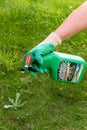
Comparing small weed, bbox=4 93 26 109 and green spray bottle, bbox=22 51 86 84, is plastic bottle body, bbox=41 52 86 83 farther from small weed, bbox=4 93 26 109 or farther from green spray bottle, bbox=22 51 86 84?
small weed, bbox=4 93 26 109

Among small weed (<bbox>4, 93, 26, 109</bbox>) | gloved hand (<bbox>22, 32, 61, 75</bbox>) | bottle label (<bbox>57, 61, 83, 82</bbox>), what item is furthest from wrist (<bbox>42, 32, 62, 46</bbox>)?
small weed (<bbox>4, 93, 26, 109</bbox>)

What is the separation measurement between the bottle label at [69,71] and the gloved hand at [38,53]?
6.6 inches

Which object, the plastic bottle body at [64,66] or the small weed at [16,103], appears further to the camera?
the small weed at [16,103]

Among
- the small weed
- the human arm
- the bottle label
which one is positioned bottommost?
the small weed

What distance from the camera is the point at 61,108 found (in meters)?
2.96

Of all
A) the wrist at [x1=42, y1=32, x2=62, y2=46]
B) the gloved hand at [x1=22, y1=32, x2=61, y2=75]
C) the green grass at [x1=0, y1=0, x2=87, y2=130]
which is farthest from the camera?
the green grass at [x1=0, y1=0, x2=87, y2=130]

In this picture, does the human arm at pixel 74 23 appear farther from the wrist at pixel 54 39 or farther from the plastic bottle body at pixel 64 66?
the plastic bottle body at pixel 64 66

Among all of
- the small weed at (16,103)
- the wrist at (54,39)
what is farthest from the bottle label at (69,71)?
the small weed at (16,103)

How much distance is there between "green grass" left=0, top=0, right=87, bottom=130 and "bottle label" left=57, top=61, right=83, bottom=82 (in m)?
0.26

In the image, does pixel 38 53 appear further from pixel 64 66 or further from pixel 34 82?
pixel 34 82

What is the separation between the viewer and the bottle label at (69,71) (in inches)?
110

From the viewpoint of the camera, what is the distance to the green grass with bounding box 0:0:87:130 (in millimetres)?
2793

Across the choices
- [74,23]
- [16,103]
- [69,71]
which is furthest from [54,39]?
[16,103]

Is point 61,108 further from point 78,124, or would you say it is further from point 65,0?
point 65,0
